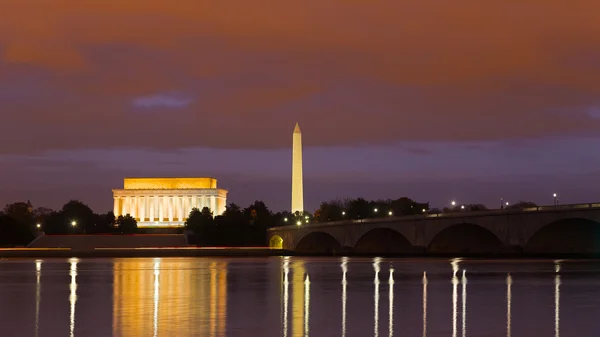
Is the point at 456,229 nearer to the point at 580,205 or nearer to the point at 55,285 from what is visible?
the point at 580,205

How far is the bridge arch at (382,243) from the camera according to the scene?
138000 millimetres

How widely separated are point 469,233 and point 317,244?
4993 cm

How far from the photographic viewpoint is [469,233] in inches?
4673

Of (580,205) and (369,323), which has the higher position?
(580,205)

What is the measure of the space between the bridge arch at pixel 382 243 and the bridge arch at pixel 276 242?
33480mm

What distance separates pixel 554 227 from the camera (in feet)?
319

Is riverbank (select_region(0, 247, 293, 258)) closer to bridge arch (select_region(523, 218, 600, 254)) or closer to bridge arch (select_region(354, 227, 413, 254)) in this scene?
bridge arch (select_region(354, 227, 413, 254))

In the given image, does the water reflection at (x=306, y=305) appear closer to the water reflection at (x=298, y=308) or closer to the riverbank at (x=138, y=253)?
the water reflection at (x=298, y=308)

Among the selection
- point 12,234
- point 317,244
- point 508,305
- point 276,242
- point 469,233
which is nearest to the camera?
point 508,305

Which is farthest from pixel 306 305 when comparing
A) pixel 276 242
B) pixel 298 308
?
pixel 276 242

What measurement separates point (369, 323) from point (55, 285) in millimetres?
25998

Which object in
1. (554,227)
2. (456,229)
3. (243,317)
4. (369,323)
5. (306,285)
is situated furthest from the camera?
(456,229)

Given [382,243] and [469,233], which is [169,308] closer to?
[469,233]

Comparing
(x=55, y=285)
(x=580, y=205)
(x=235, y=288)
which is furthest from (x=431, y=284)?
(x=580, y=205)
